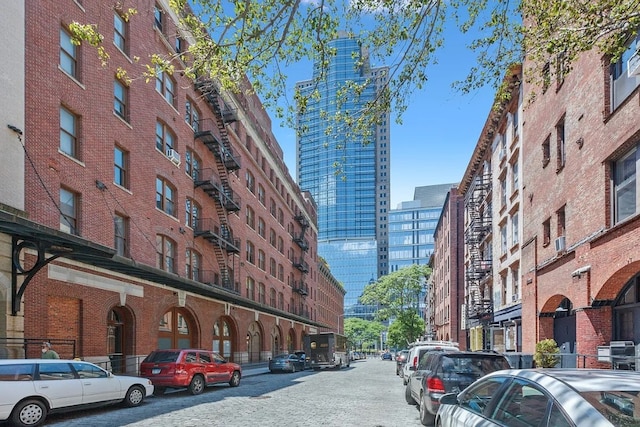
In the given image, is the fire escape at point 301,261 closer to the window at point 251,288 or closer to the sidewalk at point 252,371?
the window at point 251,288

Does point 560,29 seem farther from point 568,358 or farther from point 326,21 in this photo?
point 568,358

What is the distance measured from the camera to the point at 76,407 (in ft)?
39.4

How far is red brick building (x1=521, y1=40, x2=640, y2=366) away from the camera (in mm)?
13414

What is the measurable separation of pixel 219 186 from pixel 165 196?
663 centimetres

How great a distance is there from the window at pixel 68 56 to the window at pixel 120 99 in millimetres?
2605

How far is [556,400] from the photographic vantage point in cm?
397

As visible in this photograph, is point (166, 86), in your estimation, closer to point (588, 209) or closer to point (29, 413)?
point (29, 413)

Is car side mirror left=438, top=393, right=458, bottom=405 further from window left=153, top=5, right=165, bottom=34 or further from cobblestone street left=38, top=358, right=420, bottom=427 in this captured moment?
window left=153, top=5, right=165, bottom=34

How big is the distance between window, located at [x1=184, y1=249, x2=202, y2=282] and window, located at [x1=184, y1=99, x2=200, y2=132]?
7577 mm

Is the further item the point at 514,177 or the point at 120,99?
the point at 514,177

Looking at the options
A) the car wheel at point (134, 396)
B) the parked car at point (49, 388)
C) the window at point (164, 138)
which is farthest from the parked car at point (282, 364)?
the parked car at point (49, 388)

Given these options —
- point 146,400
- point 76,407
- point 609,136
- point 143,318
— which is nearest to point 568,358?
point 609,136

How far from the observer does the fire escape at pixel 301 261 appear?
58375mm

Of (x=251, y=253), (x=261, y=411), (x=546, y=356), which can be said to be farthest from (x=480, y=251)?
(x=261, y=411)
